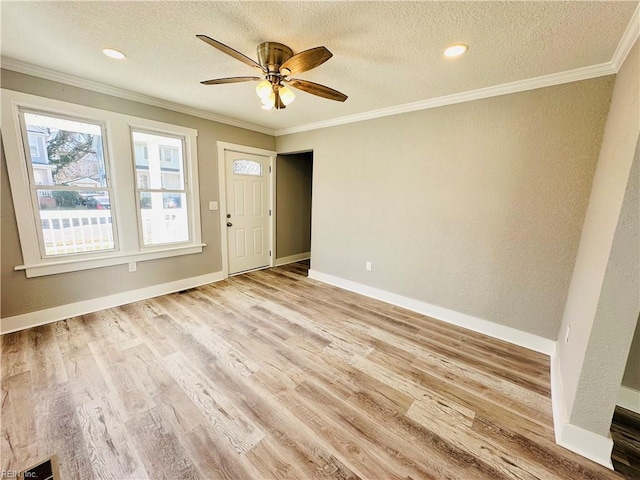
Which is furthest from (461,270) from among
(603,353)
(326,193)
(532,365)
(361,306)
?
(326,193)

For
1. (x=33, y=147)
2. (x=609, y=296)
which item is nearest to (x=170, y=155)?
(x=33, y=147)

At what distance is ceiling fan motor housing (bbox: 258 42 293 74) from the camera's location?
1837 millimetres

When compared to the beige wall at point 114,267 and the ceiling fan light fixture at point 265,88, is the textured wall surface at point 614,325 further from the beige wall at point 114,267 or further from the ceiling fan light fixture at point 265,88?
the beige wall at point 114,267

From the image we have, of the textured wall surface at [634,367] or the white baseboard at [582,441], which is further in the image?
the textured wall surface at [634,367]

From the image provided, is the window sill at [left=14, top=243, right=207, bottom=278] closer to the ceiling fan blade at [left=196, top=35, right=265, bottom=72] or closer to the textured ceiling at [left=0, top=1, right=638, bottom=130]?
the textured ceiling at [left=0, top=1, right=638, bottom=130]

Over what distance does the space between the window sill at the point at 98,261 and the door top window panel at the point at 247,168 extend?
4.56 ft

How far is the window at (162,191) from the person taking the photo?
3.24m

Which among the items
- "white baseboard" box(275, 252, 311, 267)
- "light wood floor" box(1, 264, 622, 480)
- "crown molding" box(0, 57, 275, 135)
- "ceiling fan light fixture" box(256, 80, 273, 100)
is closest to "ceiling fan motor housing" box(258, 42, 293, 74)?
"ceiling fan light fixture" box(256, 80, 273, 100)

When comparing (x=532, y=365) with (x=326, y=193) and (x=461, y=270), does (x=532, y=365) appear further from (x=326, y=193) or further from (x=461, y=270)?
(x=326, y=193)

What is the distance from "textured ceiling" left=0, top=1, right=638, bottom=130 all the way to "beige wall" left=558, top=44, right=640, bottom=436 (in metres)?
0.46

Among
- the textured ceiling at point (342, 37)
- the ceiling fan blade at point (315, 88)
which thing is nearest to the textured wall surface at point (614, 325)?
the textured ceiling at point (342, 37)

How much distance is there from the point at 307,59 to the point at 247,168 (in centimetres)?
298

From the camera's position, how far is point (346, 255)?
3.89 metres

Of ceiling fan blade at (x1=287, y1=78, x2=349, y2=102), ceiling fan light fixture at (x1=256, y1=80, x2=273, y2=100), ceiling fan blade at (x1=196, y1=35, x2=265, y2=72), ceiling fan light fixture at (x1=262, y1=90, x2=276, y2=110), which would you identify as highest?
ceiling fan blade at (x1=196, y1=35, x2=265, y2=72)
